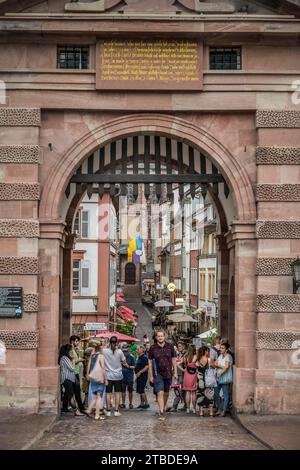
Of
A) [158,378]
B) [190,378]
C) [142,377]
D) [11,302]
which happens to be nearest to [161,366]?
[158,378]

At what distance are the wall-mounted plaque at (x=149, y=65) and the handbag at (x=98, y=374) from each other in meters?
5.07

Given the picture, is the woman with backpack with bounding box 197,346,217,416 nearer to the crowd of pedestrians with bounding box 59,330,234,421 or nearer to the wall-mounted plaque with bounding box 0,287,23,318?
the crowd of pedestrians with bounding box 59,330,234,421

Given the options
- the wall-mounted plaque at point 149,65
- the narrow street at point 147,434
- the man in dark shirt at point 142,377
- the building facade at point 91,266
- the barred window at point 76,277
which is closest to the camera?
the narrow street at point 147,434

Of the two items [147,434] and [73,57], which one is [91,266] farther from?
[147,434]

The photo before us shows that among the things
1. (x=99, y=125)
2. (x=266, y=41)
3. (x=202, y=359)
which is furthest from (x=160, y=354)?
(x=266, y=41)

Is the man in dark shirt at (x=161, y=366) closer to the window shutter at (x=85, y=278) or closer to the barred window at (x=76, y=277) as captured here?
the barred window at (x=76, y=277)

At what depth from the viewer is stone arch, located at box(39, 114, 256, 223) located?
1584 centimetres

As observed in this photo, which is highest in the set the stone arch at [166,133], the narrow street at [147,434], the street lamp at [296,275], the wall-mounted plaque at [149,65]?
the wall-mounted plaque at [149,65]

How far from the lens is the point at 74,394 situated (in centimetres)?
1591

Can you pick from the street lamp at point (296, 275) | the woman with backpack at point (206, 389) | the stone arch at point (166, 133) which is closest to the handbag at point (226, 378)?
the woman with backpack at point (206, 389)

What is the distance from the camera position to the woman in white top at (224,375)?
51.8 feet

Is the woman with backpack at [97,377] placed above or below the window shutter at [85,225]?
below

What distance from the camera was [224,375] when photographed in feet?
51.9
